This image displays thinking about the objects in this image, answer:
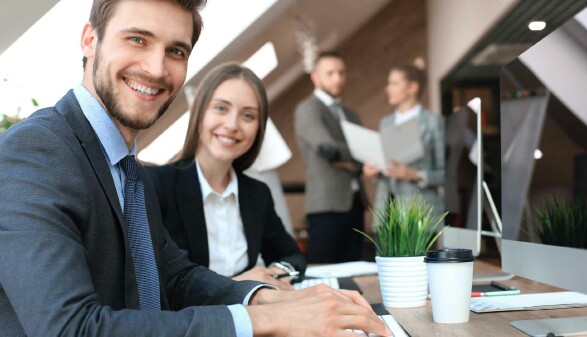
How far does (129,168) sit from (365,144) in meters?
2.68

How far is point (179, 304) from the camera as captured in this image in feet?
5.00

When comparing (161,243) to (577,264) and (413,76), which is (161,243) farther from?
(413,76)

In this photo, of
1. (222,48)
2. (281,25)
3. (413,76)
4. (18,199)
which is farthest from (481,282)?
(281,25)

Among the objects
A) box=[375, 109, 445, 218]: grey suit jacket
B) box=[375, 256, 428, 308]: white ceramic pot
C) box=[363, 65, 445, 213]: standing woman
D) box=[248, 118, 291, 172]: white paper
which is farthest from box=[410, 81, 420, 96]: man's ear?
box=[375, 256, 428, 308]: white ceramic pot

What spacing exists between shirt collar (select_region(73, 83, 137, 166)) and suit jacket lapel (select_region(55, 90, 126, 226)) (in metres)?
0.03

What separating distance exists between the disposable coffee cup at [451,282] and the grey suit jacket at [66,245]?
42 cm

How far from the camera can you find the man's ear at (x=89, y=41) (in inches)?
51.9

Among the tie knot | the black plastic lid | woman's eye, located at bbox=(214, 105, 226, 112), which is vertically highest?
woman's eye, located at bbox=(214, 105, 226, 112)

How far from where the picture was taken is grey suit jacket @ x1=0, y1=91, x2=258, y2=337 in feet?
2.89

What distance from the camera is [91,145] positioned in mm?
1132

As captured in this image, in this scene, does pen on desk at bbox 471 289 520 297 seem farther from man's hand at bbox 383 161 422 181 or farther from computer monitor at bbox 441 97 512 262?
man's hand at bbox 383 161 422 181

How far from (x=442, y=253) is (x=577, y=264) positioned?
0.22 metres

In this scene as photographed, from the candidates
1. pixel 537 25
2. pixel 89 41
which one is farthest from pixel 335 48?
pixel 89 41

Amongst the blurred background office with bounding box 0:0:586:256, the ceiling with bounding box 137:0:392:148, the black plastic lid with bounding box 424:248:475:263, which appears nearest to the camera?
the black plastic lid with bounding box 424:248:475:263
